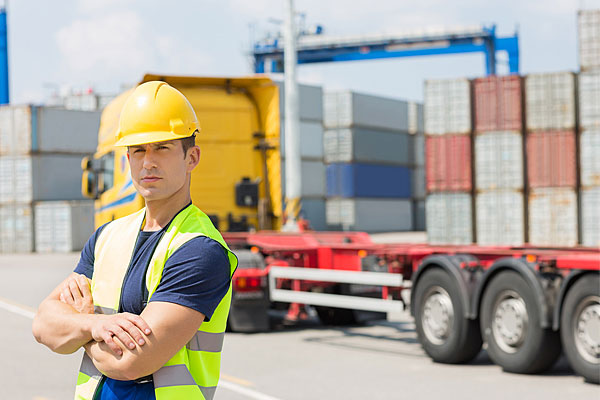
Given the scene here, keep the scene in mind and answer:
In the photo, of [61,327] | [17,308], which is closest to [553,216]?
[17,308]

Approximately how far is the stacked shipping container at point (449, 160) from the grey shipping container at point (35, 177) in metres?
20.1

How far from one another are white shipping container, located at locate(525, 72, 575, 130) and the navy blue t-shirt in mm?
21814

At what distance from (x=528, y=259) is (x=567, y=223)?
15.8 m

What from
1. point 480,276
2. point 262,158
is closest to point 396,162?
point 262,158

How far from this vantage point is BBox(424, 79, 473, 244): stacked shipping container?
79.2ft

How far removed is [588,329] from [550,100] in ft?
55.5

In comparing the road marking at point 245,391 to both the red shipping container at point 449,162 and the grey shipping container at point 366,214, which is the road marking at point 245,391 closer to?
the red shipping container at point 449,162

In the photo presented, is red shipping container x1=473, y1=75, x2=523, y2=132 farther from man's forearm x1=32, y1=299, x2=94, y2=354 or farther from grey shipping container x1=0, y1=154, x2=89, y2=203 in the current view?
man's forearm x1=32, y1=299, x2=94, y2=354

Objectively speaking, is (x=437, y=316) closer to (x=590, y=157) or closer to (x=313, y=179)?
(x=590, y=157)

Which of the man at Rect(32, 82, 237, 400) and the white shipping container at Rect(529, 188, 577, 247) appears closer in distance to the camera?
the man at Rect(32, 82, 237, 400)

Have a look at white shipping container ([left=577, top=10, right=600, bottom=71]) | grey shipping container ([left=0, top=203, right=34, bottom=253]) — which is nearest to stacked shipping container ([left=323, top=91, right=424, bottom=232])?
grey shipping container ([left=0, top=203, right=34, bottom=253])

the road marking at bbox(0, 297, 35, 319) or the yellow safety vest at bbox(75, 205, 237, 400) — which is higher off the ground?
the yellow safety vest at bbox(75, 205, 237, 400)

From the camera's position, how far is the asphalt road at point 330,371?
7.15 metres

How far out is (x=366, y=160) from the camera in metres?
48.4
